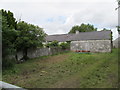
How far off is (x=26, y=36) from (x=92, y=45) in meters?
10.4

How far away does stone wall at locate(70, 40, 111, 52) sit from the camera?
14.2 meters

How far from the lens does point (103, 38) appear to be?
14867mm

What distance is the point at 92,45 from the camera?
15453 millimetres

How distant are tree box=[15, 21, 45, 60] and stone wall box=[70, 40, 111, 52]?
8.42 m

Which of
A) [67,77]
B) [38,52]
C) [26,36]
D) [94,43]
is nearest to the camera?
[67,77]

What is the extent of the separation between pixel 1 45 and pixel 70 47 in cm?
1283

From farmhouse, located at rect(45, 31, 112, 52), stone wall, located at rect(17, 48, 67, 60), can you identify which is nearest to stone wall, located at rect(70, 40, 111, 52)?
farmhouse, located at rect(45, 31, 112, 52)

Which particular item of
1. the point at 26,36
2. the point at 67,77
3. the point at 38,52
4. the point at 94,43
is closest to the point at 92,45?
the point at 94,43

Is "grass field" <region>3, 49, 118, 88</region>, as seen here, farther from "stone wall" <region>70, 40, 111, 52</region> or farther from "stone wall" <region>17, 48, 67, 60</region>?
"stone wall" <region>70, 40, 111, 52</region>

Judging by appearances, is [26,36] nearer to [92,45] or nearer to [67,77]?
[67,77]

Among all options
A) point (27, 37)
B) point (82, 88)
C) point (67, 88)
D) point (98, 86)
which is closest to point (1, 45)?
point (27, 37)

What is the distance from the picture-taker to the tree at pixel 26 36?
8.76 meters

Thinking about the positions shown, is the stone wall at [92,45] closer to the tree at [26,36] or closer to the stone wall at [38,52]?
→ the stone wall at [38,52]

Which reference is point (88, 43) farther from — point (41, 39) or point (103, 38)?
point (41, 39)
